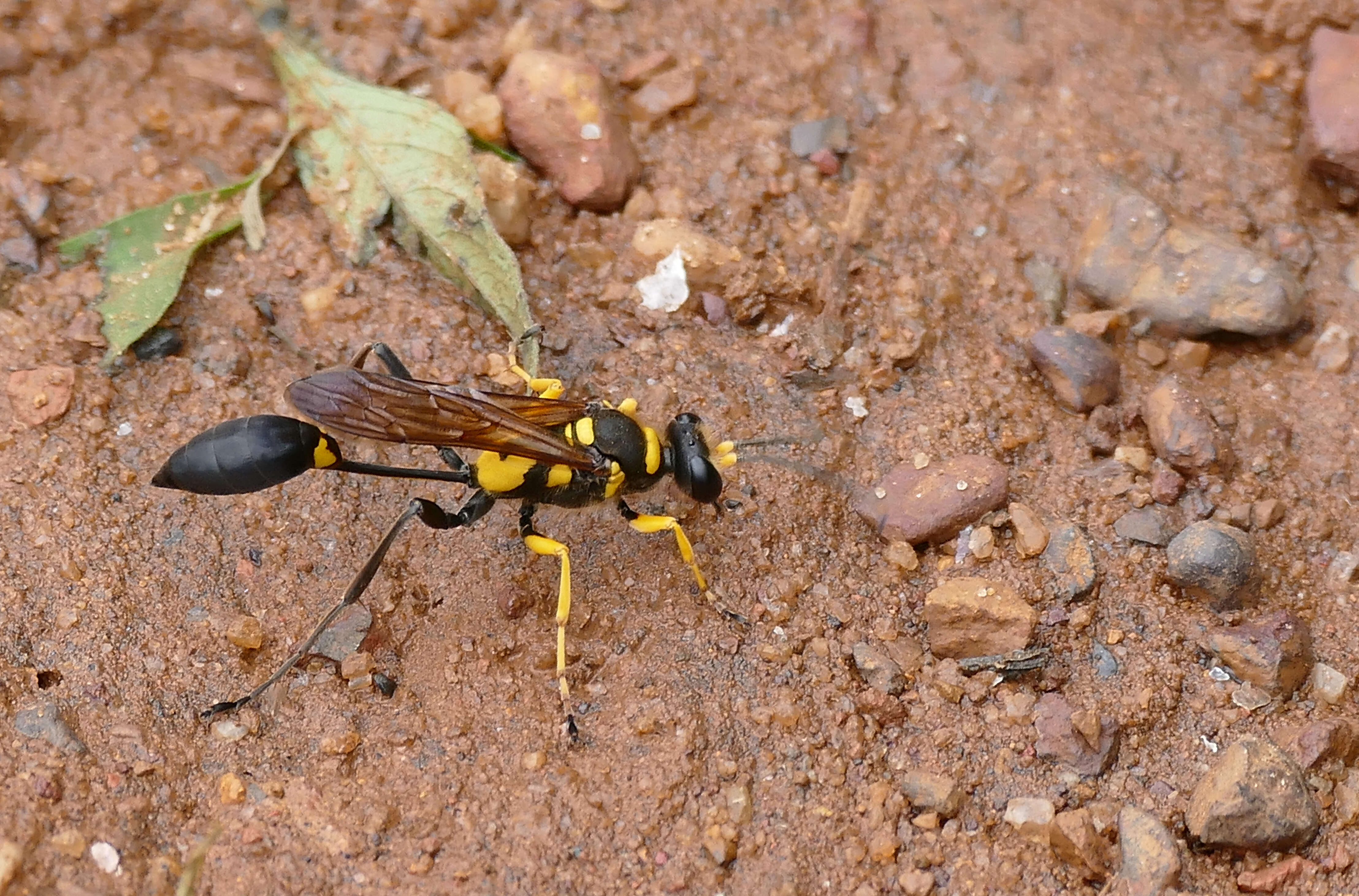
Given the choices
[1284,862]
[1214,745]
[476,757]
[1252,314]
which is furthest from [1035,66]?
[476,757]

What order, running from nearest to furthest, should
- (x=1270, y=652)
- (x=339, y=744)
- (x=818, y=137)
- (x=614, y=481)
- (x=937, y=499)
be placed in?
(x=339, y=744)
(x=1270, y=652)
(x=614, y=481)
(x=937, y=499)
(x=818, y=137)

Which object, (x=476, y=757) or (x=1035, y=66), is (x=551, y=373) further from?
(x=1035, y=66)

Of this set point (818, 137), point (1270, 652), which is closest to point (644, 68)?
point (818, 137)

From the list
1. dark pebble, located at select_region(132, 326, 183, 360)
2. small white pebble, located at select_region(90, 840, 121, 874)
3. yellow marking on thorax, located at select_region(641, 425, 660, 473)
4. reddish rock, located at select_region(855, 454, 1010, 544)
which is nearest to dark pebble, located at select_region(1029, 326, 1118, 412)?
reddish rock, located at select_region(855, 454, 1010, 544)

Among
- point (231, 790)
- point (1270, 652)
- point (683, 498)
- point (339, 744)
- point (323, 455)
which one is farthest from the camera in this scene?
point (683, 498)

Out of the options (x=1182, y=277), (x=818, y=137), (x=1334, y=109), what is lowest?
(x=1182, y=277)

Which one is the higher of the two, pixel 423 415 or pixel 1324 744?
pixel 423 415

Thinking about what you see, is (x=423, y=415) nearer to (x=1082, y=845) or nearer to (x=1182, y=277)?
(x=1082, y=845)

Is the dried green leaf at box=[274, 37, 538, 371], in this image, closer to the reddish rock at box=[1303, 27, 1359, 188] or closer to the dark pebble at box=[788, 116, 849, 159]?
the dark pebble at box=[788, 116, 849, 159]
